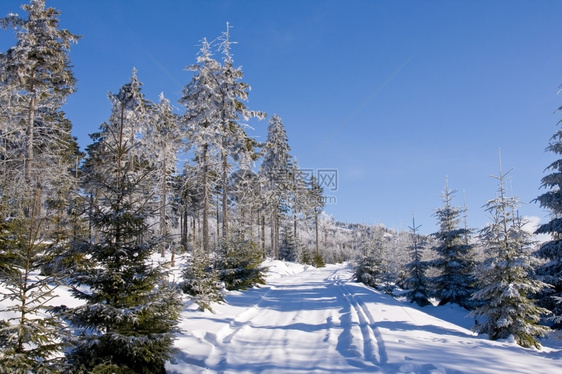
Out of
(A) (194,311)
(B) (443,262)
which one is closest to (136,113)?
(A) (194,311)

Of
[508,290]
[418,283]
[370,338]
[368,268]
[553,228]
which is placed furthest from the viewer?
[368,268]

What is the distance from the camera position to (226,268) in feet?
59.1

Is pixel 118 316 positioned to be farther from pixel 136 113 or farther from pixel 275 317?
pixel 136 113

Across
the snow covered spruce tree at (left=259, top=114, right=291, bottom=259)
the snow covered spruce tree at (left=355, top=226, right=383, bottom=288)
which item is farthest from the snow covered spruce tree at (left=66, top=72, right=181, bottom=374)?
the snow covered spruce tree at (left=259, top=114, right=291, bottom=259)

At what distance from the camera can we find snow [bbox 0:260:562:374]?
6.95m

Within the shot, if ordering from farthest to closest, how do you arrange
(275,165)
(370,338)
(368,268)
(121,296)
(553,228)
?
(275,165) → (368,268) → (553,228) → (370,338) → (121,296)

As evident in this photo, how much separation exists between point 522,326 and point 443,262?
9.83 metres

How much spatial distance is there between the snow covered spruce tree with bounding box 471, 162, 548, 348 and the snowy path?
1574 millimetres

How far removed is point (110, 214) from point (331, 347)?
19.3ft

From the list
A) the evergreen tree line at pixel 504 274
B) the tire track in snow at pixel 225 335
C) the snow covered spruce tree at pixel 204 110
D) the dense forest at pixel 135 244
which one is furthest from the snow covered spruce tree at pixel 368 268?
the tire track in snow at pixel 225 335

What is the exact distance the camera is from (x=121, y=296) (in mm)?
6324

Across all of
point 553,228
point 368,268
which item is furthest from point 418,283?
point 553,228

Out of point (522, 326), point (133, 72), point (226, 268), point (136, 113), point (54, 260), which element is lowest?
point (522, 326)

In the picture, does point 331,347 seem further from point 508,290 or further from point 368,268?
point 368,268
